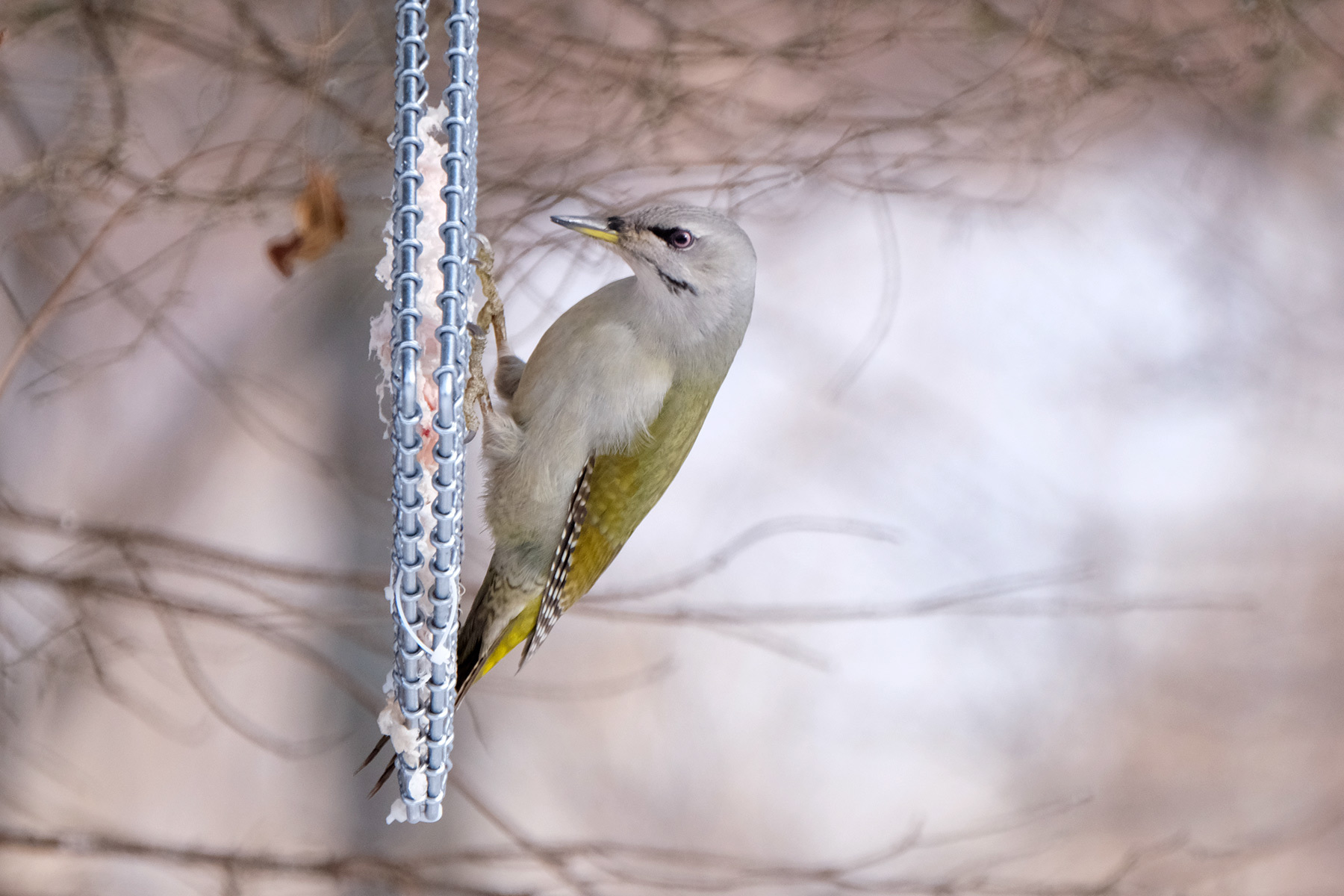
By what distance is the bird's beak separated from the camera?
50.5 inches

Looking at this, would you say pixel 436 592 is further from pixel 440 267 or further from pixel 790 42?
pixel 790 42

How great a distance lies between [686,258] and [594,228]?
0.13 meters

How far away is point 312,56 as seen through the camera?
161 centimetres

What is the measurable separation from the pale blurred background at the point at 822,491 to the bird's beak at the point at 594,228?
1.57ft

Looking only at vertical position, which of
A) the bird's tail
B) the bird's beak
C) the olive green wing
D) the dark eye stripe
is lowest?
the bird's tail

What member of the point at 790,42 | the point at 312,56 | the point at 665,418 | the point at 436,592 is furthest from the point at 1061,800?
the point at 312,56

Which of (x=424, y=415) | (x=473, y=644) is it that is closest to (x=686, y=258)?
(x=424, y=415)

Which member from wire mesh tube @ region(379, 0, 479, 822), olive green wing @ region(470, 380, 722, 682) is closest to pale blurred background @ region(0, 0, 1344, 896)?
olive green wing @ region(470, 380, 722, 682)

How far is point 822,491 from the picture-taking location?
99.8 inches

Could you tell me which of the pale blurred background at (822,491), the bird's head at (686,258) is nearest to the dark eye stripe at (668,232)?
the bird's head at (686,258)

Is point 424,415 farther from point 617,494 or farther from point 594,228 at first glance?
point 617,494

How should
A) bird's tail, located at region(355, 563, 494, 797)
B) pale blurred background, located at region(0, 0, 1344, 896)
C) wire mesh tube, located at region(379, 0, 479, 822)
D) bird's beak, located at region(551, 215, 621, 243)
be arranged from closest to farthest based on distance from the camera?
wire mesh tube, located at region(379, 0, 479, 822) → bird's beak, located at region(551, 215, 621, 243) → bird's tail, located at region(355, 563, 494, 797) → pale blurred background, located at region(0, 0, 1344, 896)

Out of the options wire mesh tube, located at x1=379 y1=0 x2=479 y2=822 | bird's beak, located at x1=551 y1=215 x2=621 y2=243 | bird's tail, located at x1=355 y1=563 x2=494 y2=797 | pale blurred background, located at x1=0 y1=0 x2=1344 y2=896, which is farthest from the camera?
pale blurred background, located at x1=0 y1=0 x2=1344 y2=896

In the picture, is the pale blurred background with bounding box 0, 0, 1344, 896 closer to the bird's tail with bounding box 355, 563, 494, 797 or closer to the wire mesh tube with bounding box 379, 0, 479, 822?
the bird's tail with bounding box 355, 563, 494, 797
